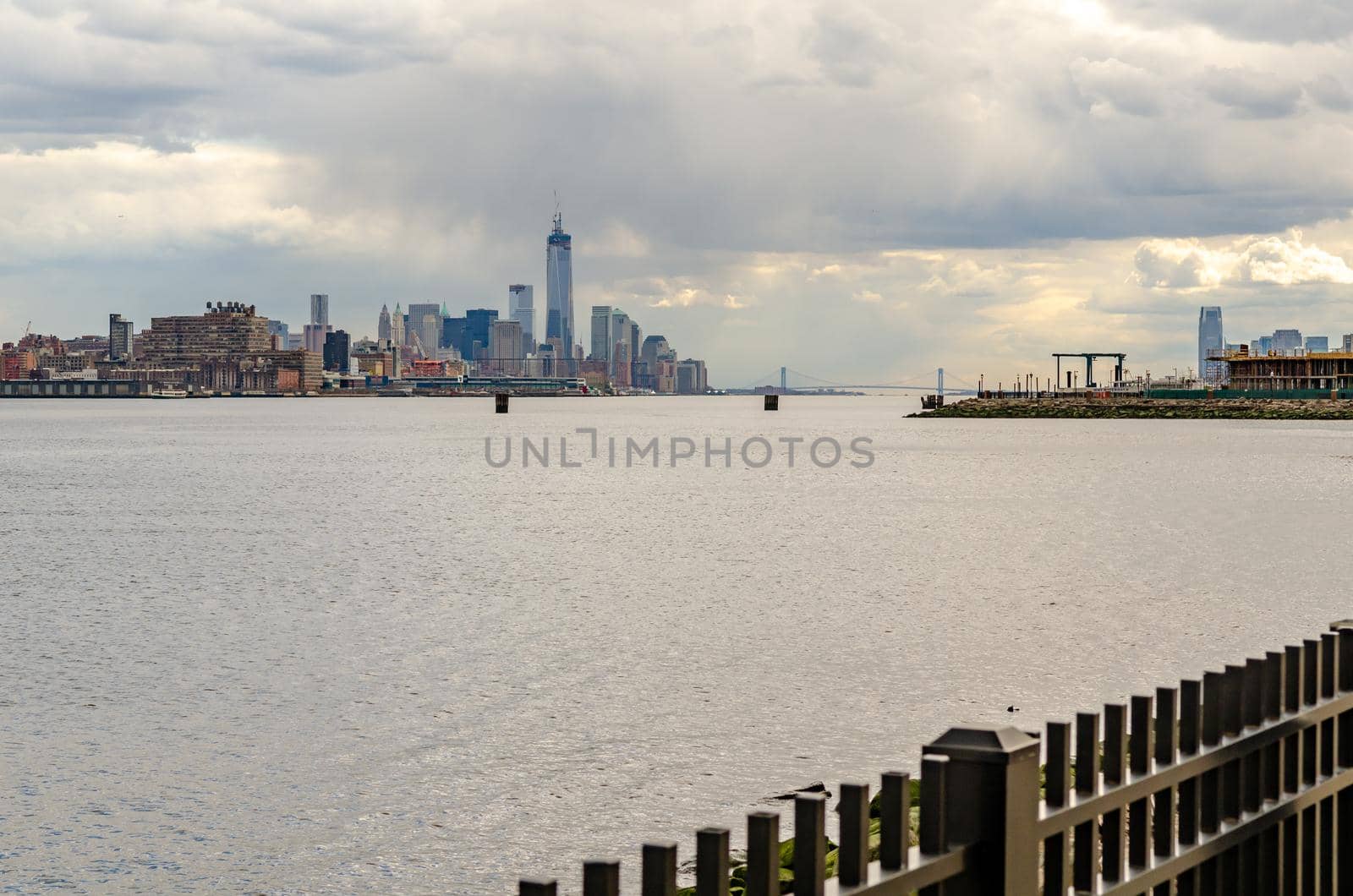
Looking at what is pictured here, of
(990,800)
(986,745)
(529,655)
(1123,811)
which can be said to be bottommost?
(529,655)

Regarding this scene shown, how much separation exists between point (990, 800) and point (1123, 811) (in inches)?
47.2

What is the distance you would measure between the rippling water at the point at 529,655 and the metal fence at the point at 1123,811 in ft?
30.0

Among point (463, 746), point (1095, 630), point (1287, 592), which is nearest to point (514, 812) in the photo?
point (463, 746)

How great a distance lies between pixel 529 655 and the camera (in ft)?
88.7

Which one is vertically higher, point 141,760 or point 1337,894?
point 1337,894

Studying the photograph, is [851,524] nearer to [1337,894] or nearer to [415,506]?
[415,506]

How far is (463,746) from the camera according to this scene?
19438 millimetres

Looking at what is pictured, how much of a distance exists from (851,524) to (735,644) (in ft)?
102

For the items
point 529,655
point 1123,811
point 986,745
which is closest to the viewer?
point 986,745

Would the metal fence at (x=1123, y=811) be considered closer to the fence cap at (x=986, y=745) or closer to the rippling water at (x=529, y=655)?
the fence cap at (x=986, y=745)

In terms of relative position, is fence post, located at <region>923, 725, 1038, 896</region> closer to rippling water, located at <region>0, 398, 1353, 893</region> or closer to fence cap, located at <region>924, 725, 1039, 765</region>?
fence cap, located at <region>924, 725, 1039, 765</region>

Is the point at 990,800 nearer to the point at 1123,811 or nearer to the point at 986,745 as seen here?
the point at 986,745

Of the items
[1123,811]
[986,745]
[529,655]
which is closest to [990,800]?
[986,745]

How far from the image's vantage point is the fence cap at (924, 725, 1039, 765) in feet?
15.1
